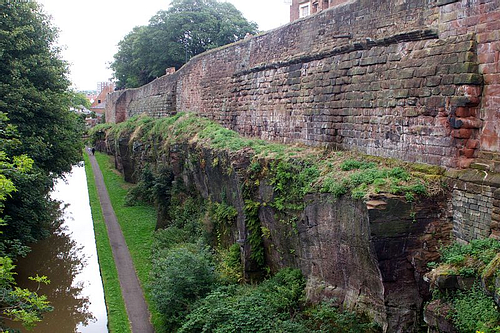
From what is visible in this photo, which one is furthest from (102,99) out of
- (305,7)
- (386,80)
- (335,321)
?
(335,321)

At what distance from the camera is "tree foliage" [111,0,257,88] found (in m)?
34.8

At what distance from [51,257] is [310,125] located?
1173 centimetres

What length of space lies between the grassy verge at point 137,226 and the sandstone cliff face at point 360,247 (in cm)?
420

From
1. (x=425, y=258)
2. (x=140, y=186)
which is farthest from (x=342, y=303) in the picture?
(x=140, y=186)

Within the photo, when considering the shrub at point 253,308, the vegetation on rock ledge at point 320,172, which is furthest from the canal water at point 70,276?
the vegetation on rock ledge at point 320,172

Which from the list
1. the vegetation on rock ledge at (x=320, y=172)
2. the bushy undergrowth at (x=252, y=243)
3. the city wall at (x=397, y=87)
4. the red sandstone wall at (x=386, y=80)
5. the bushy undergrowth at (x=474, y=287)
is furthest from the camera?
the bushy undergrowth at (x=252, y=243)

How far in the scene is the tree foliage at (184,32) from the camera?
3484 centimetres

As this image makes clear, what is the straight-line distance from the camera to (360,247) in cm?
Answer: 737

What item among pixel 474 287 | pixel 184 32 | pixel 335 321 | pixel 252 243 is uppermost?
pixel 184 32

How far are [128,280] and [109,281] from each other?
572 millimetres

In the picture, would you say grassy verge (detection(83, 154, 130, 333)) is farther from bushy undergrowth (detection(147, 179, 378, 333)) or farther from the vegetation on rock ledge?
the vegetation on rock ledge

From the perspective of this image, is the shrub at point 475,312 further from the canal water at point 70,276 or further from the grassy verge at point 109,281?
the canal water at point 70,276

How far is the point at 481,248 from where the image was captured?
612 centimetres

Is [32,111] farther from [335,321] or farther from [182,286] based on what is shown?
[335,321]
